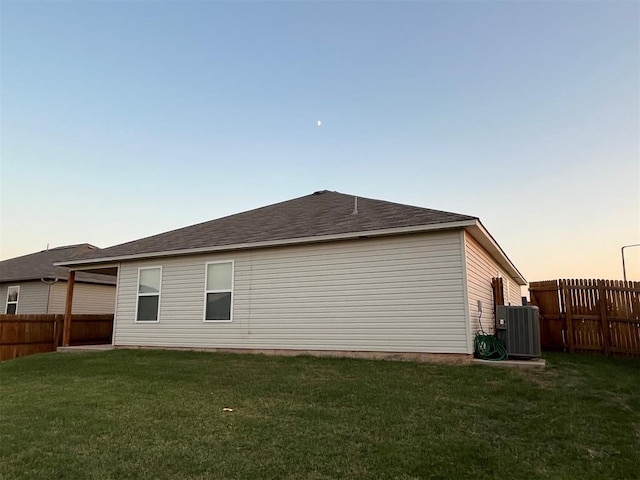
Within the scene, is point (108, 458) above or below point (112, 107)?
below

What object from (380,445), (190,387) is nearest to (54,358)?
(190,387)

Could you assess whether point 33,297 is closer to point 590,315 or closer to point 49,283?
point 49,283

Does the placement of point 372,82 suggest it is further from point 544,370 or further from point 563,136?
point 544,370

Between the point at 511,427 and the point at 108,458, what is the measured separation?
3749mm

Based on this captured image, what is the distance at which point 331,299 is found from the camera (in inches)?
352

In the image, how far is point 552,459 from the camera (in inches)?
132

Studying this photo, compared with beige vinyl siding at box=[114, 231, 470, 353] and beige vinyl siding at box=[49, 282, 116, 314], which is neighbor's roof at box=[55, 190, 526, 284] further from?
beige vinyl siding at box=[49, 282, 116, 314]

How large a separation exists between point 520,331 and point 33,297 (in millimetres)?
19026

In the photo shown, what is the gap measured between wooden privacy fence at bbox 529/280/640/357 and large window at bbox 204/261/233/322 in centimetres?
809

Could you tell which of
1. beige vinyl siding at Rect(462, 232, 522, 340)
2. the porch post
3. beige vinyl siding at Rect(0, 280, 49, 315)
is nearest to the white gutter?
beige vinyl siding at Rect(462, 232, 522, 340)

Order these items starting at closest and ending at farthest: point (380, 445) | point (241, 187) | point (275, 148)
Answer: point (380, 445) < point (275, 148) < point (241, 187)

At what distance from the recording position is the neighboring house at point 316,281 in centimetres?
791

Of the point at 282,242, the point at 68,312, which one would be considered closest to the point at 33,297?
the point at 68,312

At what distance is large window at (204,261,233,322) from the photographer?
10203 millimetres
